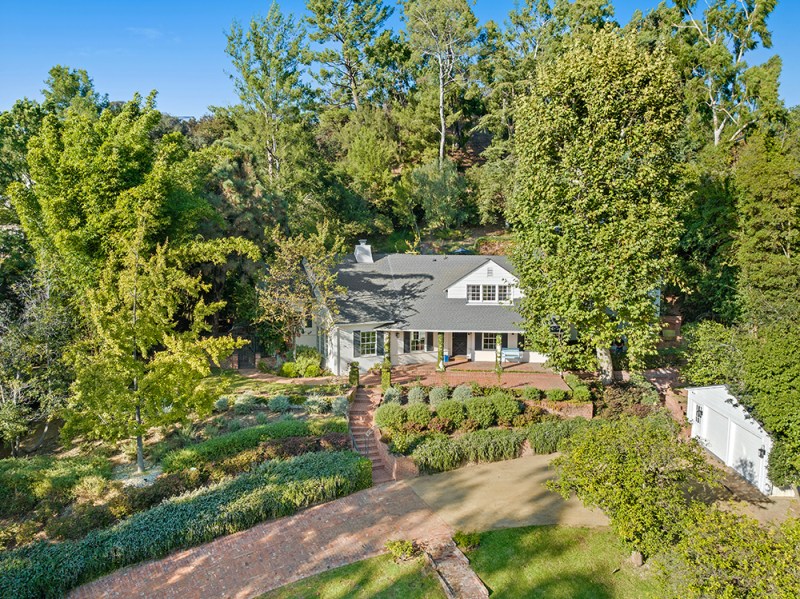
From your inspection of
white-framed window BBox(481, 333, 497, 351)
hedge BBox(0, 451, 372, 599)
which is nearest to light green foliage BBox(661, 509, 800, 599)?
hedge BBox(0, 451, 372, 599)

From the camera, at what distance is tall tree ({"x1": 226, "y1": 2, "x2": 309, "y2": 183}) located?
123 feet

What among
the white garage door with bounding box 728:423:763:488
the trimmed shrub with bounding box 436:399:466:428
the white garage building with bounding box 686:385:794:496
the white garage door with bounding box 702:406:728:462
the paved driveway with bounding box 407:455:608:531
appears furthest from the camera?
the trimmed shrub with bounding box 436:399:466:428

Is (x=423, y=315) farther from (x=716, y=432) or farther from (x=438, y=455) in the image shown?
(x=716, y=432)

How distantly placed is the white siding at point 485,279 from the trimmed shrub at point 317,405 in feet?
32.7

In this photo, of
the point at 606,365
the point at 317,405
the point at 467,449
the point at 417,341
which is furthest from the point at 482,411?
the point at 417,341

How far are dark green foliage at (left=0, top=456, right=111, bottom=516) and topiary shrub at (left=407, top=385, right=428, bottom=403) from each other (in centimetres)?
1152

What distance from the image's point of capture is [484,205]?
4462cm

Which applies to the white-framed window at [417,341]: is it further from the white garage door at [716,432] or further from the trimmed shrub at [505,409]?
the white garage door at [716,432]

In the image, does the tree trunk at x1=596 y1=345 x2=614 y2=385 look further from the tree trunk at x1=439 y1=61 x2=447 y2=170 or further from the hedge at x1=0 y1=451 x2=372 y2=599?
the tree trunk at x1=439 y1=61 x2=447 y2=170

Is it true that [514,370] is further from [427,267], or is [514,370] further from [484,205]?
[484,205]

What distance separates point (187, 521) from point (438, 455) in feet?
27.5

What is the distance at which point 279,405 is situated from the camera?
70.7ft

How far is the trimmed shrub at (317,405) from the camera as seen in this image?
70.3 ft

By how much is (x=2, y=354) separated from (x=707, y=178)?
128 feet
